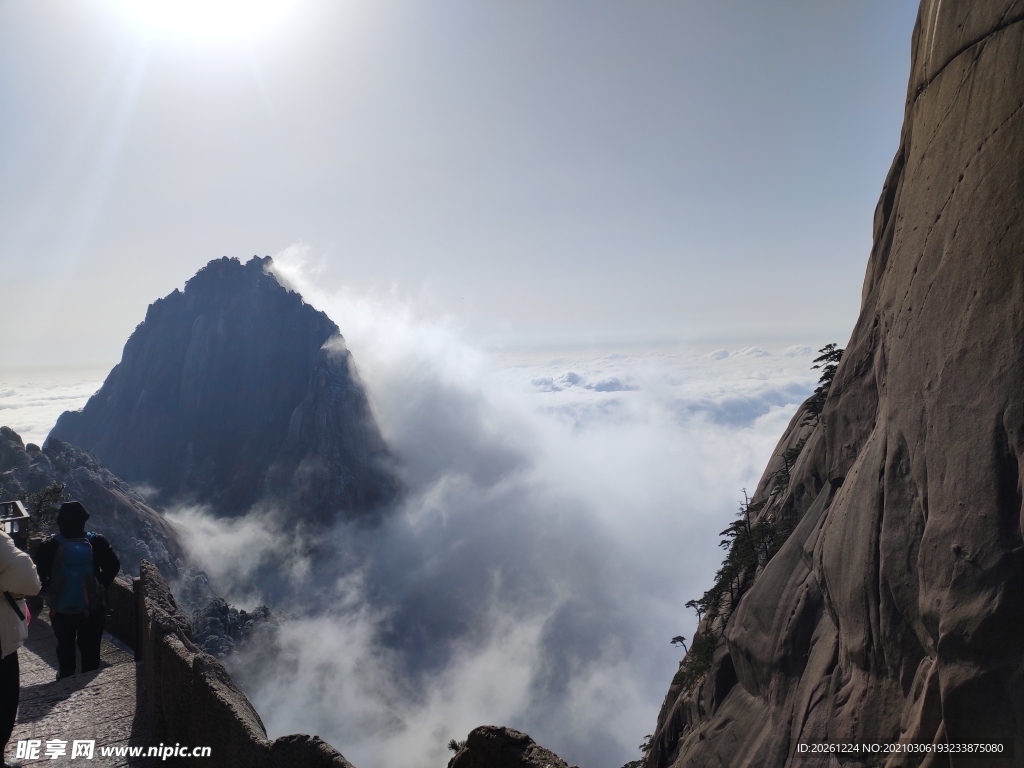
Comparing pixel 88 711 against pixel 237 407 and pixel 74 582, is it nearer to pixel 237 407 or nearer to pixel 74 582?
pixel 74 582

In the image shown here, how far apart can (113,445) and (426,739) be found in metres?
108

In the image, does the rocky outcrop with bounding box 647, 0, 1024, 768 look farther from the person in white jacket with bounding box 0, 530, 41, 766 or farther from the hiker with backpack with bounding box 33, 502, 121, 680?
the hiker with backpack with bounding box 33, 502, 121, 680

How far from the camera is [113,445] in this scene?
159000 mm

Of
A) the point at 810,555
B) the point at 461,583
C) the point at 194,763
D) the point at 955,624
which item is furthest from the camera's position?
the point at 461,583

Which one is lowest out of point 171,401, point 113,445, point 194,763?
point 194,763

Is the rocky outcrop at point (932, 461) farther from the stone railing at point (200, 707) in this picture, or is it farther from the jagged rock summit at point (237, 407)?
the jagged rock summit at point (237, 407)

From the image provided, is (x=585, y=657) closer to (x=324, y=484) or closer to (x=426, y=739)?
(x=426, y=739)

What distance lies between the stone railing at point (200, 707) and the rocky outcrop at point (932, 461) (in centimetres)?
1273

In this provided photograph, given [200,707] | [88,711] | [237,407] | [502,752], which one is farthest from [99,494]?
[502,752]

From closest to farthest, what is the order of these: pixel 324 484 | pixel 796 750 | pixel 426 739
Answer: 1. pixel 796 750
2. pixel 426 739
3. pixel 324 484

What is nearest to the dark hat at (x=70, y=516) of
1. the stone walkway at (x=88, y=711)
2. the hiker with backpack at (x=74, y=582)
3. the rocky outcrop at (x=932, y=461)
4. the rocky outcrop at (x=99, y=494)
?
the hiker with backpack at (x=74, y=582)

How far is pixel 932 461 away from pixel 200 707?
15.0 metres

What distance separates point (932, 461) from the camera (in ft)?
45.5

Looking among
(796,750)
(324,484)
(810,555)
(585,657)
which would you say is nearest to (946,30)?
(810,555)
